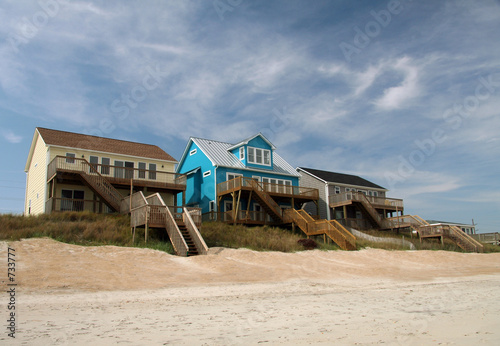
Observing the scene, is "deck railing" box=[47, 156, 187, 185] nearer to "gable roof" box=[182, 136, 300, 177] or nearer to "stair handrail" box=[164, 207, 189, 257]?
"gable roof" box=[182, 136, 300, 177]

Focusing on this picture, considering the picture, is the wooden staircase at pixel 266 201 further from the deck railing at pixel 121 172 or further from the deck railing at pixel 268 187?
the deck railing at pixel 121 172

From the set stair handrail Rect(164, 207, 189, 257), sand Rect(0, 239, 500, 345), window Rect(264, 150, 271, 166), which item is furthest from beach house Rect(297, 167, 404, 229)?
stair handrail Rect(164, 207, 189, 257)

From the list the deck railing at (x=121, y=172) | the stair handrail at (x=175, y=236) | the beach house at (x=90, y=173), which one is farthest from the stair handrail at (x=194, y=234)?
the deck railing at (x=121, y=172)

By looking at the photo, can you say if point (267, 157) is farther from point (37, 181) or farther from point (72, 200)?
point (37, 181)

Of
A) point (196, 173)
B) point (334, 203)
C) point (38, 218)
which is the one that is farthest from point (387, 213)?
point (38, 218)

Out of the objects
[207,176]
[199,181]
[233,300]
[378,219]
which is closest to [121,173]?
[207,176]

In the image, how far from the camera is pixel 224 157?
3819 centimetres

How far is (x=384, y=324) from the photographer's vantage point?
378 inches

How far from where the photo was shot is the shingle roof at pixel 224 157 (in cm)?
3694

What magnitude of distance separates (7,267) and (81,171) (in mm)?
12369

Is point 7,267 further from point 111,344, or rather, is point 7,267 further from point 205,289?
point 111,344

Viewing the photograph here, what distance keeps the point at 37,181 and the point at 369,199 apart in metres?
30.9

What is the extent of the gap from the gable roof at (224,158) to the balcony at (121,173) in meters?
4.73

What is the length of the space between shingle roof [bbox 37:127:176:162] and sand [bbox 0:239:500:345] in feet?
43.4
